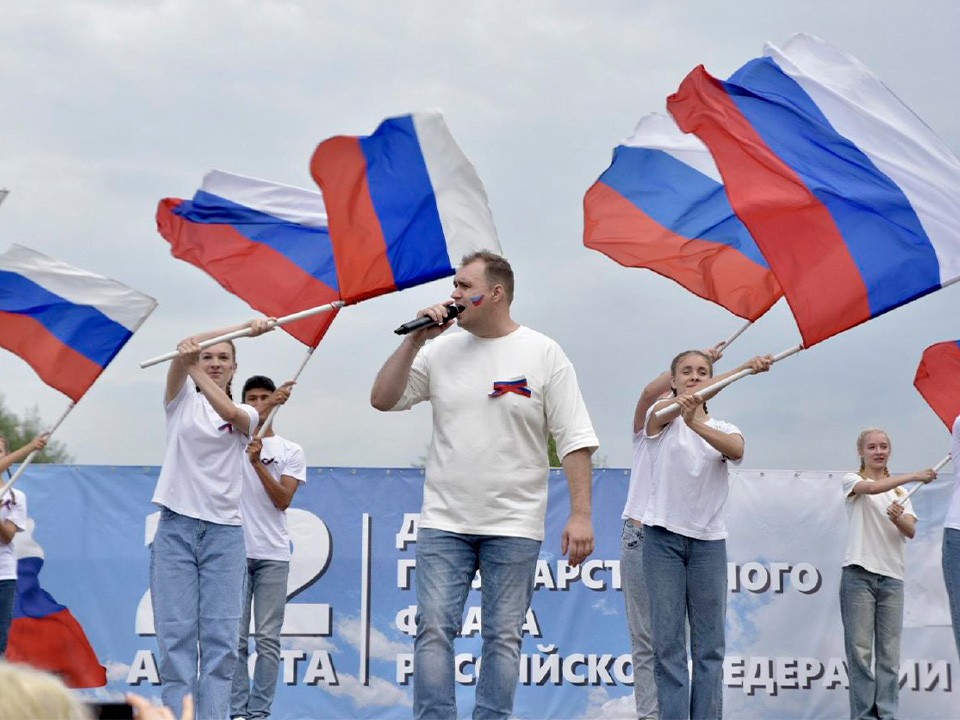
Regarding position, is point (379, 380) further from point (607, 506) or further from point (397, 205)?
point (607, 506)

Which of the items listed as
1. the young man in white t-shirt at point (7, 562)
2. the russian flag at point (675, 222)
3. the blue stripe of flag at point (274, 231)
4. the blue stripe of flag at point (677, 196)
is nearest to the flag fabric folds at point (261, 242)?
the blue stripe of flag at point (274, 231)

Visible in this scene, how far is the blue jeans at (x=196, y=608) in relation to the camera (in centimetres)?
645

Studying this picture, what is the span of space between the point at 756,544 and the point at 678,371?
3.84m

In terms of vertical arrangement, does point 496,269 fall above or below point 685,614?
above

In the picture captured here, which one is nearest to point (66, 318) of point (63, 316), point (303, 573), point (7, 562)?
point (63, 316)

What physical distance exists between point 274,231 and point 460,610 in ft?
11.2

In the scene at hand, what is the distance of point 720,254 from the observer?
25.3ft

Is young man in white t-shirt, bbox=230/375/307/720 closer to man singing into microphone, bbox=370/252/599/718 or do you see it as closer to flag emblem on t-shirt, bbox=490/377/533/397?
man singing into microphone, bbox=370/252/599/718

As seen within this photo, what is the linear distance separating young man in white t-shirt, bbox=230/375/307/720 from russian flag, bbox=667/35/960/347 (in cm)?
336

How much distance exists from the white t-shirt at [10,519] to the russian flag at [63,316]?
96cm

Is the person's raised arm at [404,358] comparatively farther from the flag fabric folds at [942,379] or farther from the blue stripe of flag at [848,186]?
the flag fabric folds at [942,379]

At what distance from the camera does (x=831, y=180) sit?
22.2 ft

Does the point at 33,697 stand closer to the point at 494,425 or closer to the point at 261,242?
the point at 494,425

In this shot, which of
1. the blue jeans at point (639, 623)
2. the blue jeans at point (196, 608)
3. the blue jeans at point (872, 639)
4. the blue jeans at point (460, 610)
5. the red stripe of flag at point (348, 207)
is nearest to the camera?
the blue jeans at point (460, 610)
